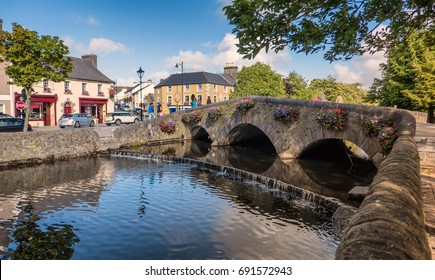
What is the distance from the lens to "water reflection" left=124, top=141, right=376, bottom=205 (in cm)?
1248

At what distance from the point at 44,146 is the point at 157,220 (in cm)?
1177

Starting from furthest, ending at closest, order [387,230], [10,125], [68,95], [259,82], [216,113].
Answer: [259,82] < [68,95] < [216,113] < [10,125] < [387,230]

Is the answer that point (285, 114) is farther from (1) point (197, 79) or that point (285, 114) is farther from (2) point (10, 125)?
(1) point (197, 79)

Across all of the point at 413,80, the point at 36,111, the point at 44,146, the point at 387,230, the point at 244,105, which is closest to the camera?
the point at 387,230

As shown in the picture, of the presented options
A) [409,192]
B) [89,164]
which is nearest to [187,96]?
[89,164]

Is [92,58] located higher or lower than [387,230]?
higher

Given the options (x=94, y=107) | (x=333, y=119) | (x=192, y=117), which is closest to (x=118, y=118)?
(x=94, y=107)

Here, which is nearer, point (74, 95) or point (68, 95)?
point (68, 95)

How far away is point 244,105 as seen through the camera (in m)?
A: 20.5

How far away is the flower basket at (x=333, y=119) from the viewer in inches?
571

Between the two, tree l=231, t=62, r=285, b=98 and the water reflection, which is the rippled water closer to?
the water reflection

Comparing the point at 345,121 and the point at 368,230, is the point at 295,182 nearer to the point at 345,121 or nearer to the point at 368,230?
the point at 345,121

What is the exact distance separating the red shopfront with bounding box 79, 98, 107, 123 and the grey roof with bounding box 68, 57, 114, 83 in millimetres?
2575

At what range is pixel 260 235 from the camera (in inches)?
296
